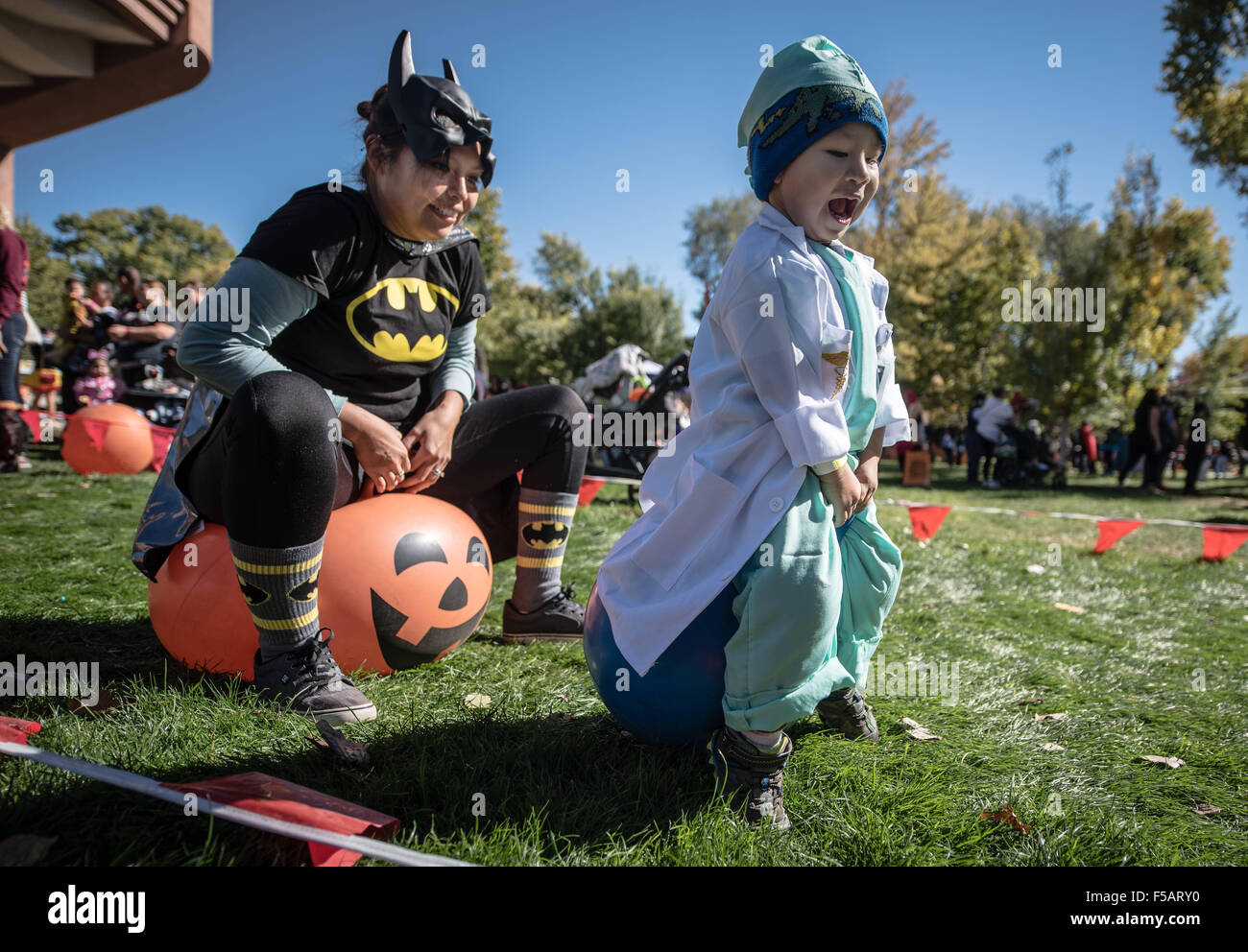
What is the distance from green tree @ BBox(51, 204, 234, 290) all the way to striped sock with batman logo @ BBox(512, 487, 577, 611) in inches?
2393

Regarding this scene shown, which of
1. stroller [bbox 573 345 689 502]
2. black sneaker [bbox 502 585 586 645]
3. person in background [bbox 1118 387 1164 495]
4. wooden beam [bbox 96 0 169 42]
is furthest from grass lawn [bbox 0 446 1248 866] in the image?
person in background [bbox 1118 387 1164 495]

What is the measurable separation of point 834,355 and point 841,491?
13.8 inches

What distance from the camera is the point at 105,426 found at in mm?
8023

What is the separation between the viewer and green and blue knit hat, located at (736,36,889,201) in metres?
1.95

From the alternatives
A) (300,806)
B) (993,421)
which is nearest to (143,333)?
(300,806)

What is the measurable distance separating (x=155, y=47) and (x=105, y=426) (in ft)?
21.6

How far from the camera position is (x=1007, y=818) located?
6.66 ft

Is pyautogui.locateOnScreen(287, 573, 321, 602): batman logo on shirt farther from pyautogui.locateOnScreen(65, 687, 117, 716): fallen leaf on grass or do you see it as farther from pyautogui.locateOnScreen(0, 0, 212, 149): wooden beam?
pyautogui.locateOnScreen(0, 0, 212, 149): wooden beam

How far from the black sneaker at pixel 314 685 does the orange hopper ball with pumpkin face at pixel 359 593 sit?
0.17 meters

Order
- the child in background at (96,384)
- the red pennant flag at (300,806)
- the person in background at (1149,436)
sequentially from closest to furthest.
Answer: the red pennant flag at (300,806) → the child in background at (96,384) → the person in background at (1149,436)

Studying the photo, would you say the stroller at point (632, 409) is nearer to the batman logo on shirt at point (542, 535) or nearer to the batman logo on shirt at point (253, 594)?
the batman logo on shirt at point (542, 535)

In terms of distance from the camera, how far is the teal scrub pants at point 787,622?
1820mm

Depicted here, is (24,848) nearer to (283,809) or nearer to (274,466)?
(283,809)

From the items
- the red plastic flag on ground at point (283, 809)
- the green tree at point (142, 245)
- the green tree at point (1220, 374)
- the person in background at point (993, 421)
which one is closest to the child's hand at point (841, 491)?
→ the red plastic flag on ground at point (283, 809)
